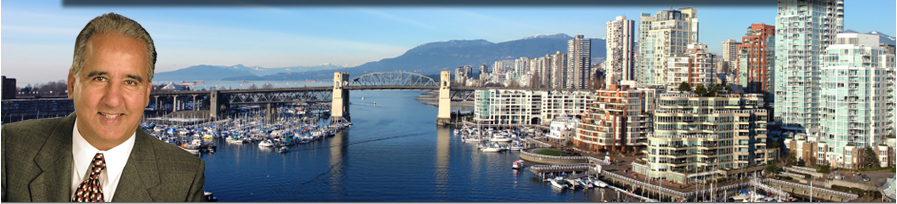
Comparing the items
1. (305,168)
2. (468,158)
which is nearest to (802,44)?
(468,158)

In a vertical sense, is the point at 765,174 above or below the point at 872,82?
below

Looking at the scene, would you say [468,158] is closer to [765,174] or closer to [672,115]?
[672,115]

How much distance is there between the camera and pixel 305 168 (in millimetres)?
7645

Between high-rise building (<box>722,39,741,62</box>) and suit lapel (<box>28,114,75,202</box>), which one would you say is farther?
Answer: high-rise building (<box>722,39,741,62</box>)

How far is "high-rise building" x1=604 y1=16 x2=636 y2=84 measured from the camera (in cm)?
2027

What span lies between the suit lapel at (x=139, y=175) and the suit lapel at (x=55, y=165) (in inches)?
2.1

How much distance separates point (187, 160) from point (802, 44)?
10752mm

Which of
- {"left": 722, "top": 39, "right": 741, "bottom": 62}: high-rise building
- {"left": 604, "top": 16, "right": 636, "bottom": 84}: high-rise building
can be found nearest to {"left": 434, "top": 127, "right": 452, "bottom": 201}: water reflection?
{"left": 604, "top": 16, "right": 636, "bottom": 84}: high-rise building

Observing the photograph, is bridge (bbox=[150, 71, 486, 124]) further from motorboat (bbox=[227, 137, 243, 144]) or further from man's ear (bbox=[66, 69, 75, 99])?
man's ear (bbox=[66, 69, 75, 99])

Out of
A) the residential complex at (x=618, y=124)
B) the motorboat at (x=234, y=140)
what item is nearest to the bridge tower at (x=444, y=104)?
the motorboat at (x=234, y=140)

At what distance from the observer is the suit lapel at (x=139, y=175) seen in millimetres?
678

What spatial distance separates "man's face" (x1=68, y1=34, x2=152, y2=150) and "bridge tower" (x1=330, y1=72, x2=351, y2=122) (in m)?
15.0

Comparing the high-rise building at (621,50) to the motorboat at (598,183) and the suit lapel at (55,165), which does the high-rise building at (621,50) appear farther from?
the suit lapel at (55,165)

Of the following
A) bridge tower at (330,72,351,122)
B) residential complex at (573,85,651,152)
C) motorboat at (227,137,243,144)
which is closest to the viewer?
residential complex at (573,85,651,152)
